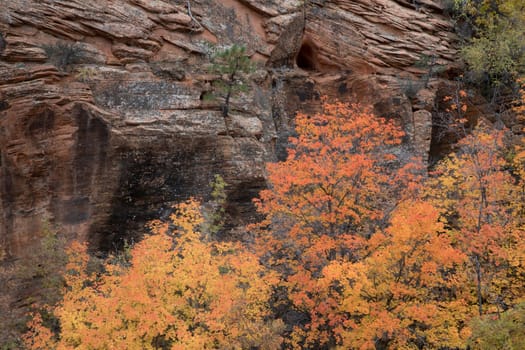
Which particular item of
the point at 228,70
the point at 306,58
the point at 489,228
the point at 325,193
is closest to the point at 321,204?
the point at 325,193

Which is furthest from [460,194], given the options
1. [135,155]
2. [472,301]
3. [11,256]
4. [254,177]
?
[11,256]

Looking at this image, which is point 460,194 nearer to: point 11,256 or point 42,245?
point 42,245

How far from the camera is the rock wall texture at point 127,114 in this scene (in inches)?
769

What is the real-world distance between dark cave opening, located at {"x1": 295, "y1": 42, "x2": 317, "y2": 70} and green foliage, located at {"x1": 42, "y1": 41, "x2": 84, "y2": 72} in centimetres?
1449

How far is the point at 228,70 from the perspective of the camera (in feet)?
74.5

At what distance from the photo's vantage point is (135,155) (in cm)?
2034

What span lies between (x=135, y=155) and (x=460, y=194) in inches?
572

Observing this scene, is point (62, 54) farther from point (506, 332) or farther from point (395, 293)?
point (506, 332)

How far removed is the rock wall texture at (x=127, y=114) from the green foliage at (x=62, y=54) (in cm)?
5

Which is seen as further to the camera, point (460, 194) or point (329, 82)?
point (329, 82)

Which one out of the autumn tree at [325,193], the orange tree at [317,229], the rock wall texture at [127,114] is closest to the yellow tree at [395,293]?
the orange tree at [317,229]

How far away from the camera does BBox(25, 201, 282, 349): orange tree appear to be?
13.6m

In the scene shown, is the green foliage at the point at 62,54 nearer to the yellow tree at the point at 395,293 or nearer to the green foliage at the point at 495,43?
the yellow tree at the point at 395,293

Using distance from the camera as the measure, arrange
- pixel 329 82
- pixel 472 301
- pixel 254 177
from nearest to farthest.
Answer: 1. pixel 472 301
2. pixel 254 177
3. pixel 329 82
